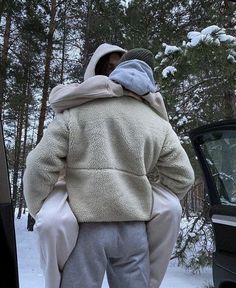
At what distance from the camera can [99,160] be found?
6.47 feet

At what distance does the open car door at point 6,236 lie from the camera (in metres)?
1.62

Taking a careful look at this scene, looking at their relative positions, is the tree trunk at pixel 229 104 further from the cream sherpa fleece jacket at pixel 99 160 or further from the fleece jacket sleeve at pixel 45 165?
the fleece jacket sleeve at pixel 45 165

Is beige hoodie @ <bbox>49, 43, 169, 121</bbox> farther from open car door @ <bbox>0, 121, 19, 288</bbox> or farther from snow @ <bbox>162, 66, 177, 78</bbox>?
snow @ <bbox>162, 66, 177, 78</bbox>

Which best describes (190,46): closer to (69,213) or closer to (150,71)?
(150,71)

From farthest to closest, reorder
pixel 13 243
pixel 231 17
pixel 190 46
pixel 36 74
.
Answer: pixel 36 74 → pixel 231 17 → pixel 190 46 → pixel 13 243

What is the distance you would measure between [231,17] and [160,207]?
8282 mm

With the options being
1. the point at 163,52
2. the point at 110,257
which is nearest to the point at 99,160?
the point at 110,257

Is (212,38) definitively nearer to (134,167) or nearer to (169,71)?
(169,71)

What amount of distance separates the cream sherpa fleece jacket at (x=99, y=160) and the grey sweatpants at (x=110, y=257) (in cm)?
5

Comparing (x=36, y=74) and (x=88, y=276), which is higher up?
(x=36, y=74)

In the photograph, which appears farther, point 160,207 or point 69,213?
point 160,207

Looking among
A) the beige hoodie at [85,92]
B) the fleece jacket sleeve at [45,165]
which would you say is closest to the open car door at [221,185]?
the beige hoodie at [85,92]

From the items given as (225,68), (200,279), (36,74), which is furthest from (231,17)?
(36,74)

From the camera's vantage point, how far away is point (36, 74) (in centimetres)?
1548
